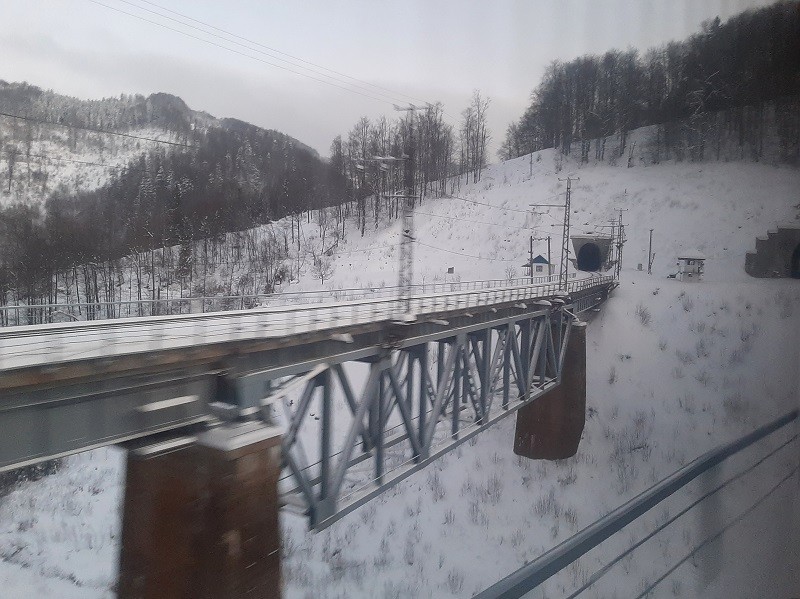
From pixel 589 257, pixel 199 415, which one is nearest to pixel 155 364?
pixel 199 415

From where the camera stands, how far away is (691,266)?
690 inches

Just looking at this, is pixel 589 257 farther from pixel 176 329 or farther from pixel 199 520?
pixel 199 520

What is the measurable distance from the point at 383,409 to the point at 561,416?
382 inches

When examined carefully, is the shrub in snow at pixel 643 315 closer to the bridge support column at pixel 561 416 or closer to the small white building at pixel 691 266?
the small white building at pixel 691 266

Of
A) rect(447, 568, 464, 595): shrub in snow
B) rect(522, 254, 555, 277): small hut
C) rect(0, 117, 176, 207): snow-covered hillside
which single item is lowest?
rect(447, 568, 464, 595): shrub in snow

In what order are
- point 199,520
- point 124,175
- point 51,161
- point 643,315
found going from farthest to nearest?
1. point 643,315
2. point 124,175
3. point 51,161
4. point 199,520

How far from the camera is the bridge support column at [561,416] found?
1667 centimetres

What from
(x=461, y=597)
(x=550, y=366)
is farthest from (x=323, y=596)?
(x=550, y=366)

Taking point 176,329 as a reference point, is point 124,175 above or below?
above

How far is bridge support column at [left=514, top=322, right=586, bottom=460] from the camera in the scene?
1667 cm

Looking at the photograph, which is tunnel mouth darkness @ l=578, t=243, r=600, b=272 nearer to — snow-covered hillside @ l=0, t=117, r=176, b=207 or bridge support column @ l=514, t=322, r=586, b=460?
bridge support column @ l=514, t=322, r=586, b=460

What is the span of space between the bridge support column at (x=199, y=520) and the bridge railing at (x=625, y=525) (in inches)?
179

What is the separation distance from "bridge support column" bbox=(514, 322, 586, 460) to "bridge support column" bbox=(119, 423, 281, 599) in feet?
39.5

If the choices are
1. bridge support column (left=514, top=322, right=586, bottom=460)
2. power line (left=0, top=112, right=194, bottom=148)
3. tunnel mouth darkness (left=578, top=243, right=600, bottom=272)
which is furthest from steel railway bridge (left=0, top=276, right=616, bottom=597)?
tunnel mouth darkness (left=578, top=243, right=600, bottom=272)
